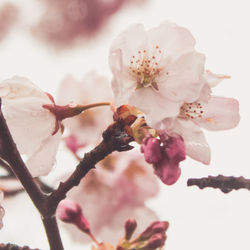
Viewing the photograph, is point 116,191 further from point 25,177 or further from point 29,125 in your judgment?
point 25,177

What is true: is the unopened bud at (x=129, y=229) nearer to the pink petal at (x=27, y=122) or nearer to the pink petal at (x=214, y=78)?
the pink petal at (x=27, y=122)

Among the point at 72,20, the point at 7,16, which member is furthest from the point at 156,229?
the point at 7,16

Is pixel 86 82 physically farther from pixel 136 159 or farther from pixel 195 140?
pixel 195 140

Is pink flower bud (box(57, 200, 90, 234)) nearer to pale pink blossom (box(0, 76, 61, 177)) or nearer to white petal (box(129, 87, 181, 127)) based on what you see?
pale pink blossom (box(0, 76, 61, 177))

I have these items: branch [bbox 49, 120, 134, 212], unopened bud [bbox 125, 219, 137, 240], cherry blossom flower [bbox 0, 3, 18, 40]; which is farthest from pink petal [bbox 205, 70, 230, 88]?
cherry blossom flower [bbox 0, 3, 18, 40]

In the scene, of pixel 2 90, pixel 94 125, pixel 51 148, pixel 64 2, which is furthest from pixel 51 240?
pixel 64 2

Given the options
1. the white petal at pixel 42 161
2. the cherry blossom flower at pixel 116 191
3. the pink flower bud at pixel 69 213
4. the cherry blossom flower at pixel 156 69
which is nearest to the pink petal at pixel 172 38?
the cherry blossom flower at pixel 156 69

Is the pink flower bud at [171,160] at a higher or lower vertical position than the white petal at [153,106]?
lower
